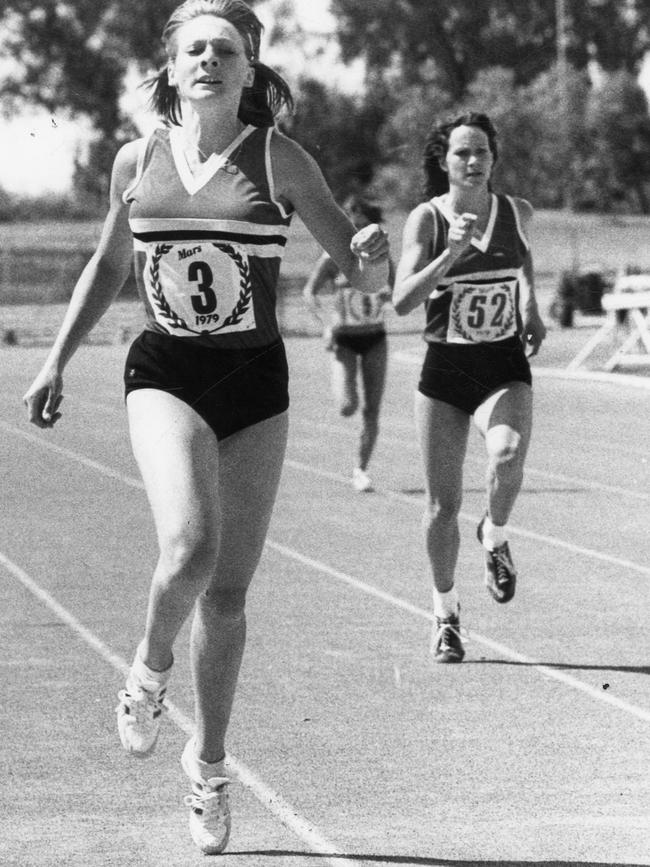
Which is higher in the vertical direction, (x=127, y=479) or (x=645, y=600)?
(x=645, y=600)

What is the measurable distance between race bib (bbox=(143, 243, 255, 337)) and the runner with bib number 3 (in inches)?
103

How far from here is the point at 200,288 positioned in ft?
15.7

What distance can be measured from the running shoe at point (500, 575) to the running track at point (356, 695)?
0.74 feet

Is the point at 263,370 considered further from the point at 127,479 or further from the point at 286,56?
the point at 286,56

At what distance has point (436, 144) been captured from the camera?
7785 mm

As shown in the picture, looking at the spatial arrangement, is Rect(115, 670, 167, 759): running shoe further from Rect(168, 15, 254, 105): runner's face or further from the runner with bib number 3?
the runner with bib number 3

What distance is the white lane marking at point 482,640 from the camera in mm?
6625

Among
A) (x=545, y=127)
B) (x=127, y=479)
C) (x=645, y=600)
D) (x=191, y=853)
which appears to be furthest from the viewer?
(x=545, y=127)

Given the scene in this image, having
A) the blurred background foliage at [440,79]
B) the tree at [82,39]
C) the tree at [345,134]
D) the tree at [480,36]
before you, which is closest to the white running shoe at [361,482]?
the blurred background foliage at [440,79]

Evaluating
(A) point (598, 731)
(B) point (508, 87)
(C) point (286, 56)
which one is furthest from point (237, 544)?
(B) point (508, 87)

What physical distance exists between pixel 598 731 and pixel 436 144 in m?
2.72

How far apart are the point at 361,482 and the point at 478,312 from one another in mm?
6193

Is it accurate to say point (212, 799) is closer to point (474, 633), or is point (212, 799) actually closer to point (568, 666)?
point (568, 666)

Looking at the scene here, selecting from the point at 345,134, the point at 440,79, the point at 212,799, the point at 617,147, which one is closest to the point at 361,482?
the point at 212,799
